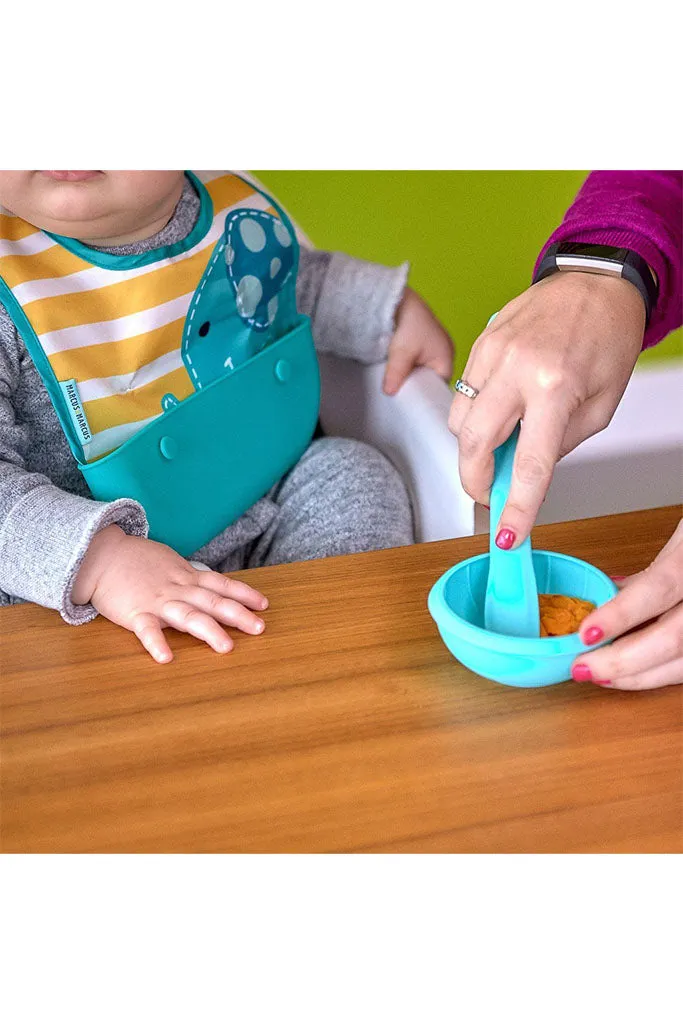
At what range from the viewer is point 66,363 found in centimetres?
89

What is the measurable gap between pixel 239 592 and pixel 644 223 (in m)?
0.40

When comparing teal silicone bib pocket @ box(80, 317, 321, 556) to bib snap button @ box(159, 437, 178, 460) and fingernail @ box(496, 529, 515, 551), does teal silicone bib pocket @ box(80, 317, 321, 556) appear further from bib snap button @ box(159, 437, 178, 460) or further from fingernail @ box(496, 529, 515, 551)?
fingernail @ box(496, 529, 515, 551)

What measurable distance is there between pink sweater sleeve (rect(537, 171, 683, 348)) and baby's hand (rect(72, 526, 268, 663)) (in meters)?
0.34

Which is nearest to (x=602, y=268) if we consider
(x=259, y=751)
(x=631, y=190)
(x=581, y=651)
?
(x=631, y=190)

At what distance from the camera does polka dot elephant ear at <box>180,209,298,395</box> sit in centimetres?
100

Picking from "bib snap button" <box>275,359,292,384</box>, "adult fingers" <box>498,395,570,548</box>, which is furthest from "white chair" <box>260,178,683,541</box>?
"adult fingers" <box>498,395,570,548</box>

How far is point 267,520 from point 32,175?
0.39 meters

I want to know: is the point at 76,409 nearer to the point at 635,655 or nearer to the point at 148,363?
the point at 148,363

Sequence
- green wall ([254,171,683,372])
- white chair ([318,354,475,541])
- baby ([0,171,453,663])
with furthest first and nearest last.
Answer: green wall ([254,171,683,372]) < white chair ([318,354,475,541]) < baby ([0,171,453,663])

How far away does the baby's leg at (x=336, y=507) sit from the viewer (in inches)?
39.4

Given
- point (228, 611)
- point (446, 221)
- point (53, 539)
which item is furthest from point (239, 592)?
point (446, 221)

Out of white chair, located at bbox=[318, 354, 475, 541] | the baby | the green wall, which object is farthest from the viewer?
the green wall

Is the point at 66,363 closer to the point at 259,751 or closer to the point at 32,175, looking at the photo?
the point at 32,175

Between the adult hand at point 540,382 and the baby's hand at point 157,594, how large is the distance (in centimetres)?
16
